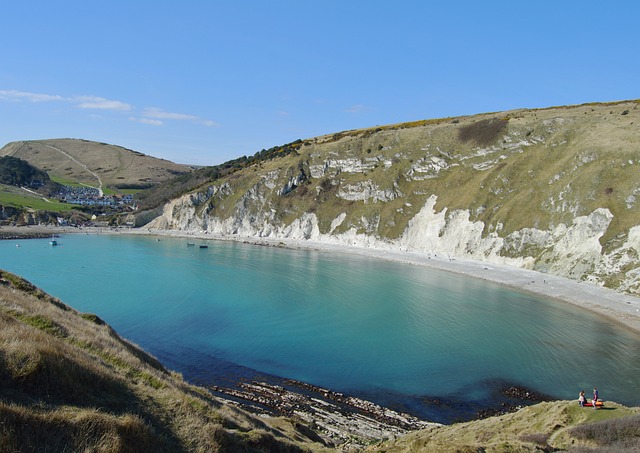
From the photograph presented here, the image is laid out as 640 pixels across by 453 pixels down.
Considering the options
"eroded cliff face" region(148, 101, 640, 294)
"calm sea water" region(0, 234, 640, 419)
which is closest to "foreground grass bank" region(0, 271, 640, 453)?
"calm sea water" region(0, 234, 640, 419)

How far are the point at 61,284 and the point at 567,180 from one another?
8896 cm

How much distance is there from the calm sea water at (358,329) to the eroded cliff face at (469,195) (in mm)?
15038

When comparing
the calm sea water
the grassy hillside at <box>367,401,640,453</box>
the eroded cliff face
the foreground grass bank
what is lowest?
the calm sea water

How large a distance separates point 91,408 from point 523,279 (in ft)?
230

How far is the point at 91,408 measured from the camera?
8.76 metres

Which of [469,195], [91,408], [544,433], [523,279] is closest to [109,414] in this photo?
[91,408]

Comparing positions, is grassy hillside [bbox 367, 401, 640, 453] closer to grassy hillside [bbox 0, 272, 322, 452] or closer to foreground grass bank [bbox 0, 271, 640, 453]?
foreground grass bank [bbox 0, 271, 640, 453]

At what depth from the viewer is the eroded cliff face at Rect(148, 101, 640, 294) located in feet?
225

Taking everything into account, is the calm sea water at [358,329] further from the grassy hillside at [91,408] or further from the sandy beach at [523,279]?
the grassy hillside at [91,408]

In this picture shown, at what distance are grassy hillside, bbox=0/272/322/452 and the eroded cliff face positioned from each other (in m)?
64.2

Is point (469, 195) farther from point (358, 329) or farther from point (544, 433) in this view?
point (544, 433)

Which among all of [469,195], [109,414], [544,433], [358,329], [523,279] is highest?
[469,195]

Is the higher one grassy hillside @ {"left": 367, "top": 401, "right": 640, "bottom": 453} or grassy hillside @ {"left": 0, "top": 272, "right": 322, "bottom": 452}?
grassy hillside @ {"left": 0, "top": 272, "right": 322, "bottom": 452}

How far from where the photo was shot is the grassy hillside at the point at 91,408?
7.13 m
